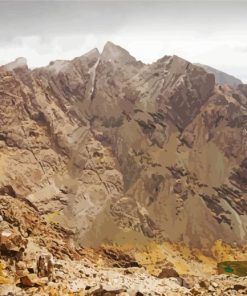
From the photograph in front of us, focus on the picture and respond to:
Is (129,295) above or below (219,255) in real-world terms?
above

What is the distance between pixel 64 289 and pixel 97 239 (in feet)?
443

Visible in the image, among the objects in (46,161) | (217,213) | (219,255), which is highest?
(46,161)

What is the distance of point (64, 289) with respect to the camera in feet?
104

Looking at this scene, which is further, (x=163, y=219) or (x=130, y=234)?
(x=163, y=219)

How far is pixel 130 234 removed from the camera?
170375 millimetres

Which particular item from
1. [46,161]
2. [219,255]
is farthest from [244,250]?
[46,161]

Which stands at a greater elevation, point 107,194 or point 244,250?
point 107,194

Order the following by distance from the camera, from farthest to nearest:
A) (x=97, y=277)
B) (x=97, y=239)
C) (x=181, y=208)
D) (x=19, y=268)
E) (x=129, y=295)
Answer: (x=181, y=208), (x=97, y=239), (x=97, y=277), (x=19, y=268), (x=129, y=295)

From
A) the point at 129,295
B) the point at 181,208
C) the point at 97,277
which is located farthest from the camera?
Result: the point at 181,208

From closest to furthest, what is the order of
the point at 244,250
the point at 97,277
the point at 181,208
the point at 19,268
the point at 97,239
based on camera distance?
the point at 19,268 < the point at 97,277 < the point at 97,239 < the point at 244,250 < the point at 181,208

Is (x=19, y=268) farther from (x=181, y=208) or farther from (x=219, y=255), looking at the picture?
(x=181, y=208)

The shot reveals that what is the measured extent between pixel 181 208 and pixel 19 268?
156m

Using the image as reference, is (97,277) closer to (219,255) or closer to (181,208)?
(219,255)

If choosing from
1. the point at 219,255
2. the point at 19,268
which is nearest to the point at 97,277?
the point at 19,268
